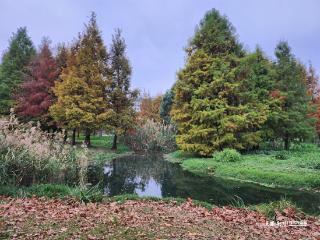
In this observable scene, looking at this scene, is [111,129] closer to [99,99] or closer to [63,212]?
[99,99]

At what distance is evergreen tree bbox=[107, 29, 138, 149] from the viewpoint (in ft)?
90.6

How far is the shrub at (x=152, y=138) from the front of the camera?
30391 millimetres

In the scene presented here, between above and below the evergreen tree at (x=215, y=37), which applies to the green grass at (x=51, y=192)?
below

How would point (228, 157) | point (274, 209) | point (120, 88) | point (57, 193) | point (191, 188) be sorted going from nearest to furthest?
point (274, 209), point (57, 193), point (191, 188), point (228, 157), point (120, 88)

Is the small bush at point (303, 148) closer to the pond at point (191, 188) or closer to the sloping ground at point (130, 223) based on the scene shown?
the pond at point (191, 188)

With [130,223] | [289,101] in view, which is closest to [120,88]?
[289,101]

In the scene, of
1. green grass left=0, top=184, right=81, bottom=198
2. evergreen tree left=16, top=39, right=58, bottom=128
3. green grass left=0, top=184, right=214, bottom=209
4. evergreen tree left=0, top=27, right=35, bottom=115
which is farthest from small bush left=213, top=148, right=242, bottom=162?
evergreen tree left=0, top=27, right=35, bottom=115

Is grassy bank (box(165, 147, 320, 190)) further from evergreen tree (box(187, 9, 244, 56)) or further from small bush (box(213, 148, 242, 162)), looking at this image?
evergreen tree (box(187, 9, 244, 56))

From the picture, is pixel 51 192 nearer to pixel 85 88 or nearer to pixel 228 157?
pixel 228 157

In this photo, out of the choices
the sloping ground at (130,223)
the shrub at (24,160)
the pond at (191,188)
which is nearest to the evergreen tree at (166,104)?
the pond at (191,188)

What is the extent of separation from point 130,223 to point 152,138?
80.1ft

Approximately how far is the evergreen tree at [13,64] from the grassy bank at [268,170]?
19700mm

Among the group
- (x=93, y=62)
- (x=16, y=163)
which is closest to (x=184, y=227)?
(x=16, y=163)

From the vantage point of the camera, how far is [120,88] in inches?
1121
